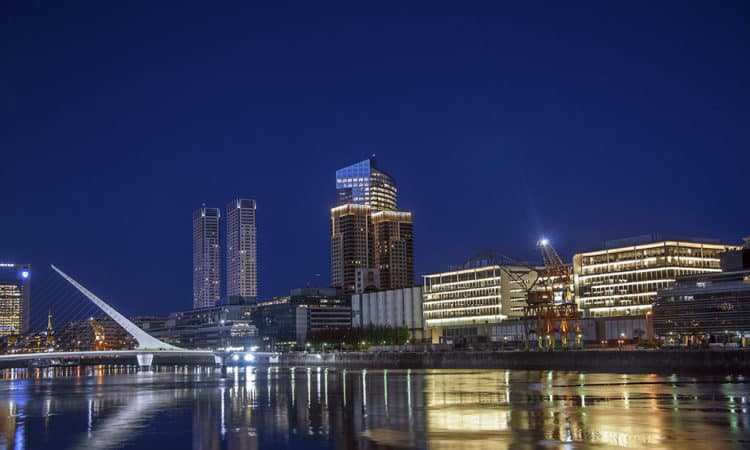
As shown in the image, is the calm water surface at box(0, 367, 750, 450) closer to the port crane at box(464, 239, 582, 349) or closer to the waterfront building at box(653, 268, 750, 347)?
the waterfront building at box(653, 268, 750, 347)

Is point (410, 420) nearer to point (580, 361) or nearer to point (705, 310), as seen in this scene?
point (580, 361)

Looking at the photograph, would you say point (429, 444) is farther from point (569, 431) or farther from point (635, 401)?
point (635, 401)

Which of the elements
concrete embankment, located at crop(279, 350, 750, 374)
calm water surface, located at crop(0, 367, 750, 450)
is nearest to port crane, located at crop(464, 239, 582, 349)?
concrete embankment, located at crop(279, 350, 750, 374)

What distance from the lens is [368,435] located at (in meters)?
31.5

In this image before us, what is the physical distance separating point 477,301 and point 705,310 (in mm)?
74317

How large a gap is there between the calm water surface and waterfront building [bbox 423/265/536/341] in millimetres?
123386

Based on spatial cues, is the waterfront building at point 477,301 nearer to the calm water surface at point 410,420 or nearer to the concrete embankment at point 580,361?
the concrete embankment at point 580,361

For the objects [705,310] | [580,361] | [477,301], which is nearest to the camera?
[580,361]

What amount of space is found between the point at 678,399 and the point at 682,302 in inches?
3219

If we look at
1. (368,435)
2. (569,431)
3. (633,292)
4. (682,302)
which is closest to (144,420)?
(368,435)

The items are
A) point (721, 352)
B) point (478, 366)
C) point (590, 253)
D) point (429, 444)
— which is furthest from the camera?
point (590, 253)

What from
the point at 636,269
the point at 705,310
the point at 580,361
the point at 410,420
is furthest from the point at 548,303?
the point at 410,420

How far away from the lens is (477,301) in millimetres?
186750

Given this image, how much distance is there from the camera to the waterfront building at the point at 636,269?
148 m
